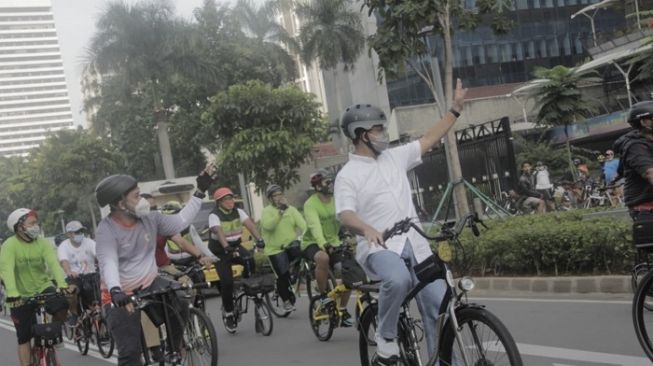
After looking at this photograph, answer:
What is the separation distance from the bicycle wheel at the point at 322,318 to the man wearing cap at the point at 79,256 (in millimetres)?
4358

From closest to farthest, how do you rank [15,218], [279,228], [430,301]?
[430,301]
[15,218]
[279,228]

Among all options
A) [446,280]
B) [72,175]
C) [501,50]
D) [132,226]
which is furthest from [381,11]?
[72,175]

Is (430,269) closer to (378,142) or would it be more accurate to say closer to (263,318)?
(378,142)

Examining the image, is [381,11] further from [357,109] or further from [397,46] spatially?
[357,109]

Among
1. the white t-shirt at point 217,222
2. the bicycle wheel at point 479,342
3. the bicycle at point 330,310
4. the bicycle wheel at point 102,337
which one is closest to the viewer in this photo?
the bicycle wheel at point 479,342

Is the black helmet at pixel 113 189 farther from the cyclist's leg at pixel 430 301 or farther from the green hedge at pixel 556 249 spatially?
the green hedge at pixel 556 249

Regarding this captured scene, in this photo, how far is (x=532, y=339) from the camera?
6.80m

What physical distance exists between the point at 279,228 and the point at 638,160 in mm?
5044

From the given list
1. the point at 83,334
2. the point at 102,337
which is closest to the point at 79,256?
the point at 83,334

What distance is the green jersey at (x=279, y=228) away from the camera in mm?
9562

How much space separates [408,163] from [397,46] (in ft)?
26.7

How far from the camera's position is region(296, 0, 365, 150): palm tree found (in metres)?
40.3

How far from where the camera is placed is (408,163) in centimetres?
485

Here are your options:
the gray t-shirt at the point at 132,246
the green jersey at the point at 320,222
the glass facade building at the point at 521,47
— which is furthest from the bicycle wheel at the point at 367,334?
the glass facade building at the point at 521,47
